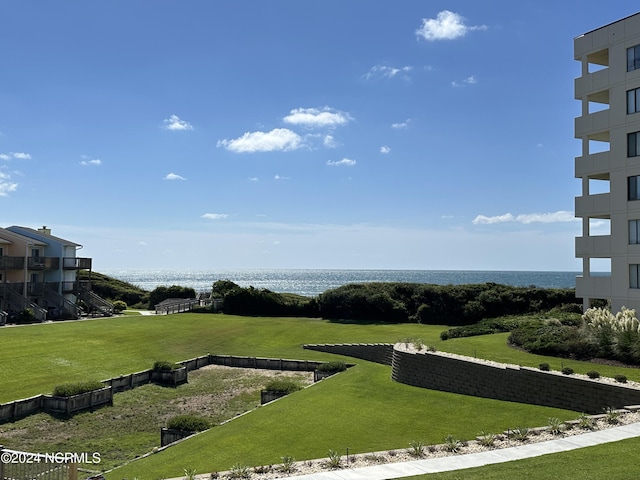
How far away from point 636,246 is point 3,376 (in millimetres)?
34070

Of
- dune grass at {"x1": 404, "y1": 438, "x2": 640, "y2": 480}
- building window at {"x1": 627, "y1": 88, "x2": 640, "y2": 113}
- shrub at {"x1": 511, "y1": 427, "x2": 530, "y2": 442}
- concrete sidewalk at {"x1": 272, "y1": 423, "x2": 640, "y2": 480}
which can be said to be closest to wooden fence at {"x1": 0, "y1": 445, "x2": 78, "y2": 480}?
concrete sidewalk at {"x1": 272, "y1": 423, "x2": 640, "y2": 480}

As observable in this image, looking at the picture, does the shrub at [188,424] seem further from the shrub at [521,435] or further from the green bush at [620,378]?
the green bush at [620,378]

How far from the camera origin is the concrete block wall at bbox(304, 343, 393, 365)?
116ft

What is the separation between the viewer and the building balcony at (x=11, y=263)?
50.0 metres

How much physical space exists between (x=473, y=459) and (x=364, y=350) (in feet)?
78.2

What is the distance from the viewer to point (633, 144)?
101 feet

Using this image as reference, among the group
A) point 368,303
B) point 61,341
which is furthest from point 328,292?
point 61,341

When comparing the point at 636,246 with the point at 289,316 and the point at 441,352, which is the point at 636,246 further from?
the point at 289,316

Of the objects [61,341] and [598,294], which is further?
[61,341]

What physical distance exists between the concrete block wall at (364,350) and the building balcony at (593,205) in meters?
14.4

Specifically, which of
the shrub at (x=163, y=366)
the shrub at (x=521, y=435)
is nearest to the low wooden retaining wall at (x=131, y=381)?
the shrub at (x=163, y=366)

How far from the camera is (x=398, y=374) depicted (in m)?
27.8

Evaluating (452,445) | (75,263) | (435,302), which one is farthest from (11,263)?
(452,445)

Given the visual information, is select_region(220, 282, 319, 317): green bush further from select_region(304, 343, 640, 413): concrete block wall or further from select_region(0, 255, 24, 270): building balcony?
select_region(304, 343, 640, 413): concrete block wall
